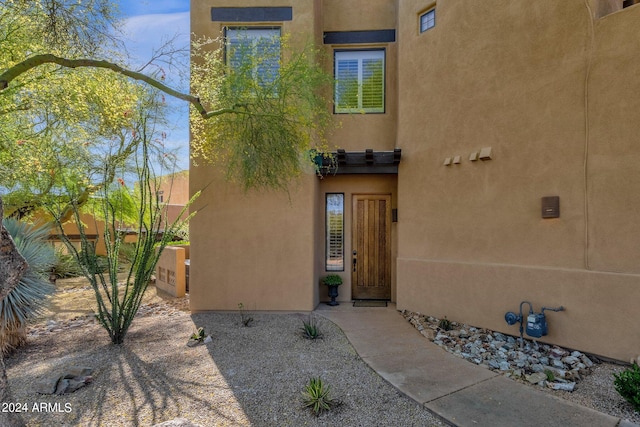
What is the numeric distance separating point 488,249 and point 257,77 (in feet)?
16.6

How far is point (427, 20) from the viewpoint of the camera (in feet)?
24.1

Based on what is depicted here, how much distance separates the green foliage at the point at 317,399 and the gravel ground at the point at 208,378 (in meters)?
0.07

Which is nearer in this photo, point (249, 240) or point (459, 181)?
point (459, 181)

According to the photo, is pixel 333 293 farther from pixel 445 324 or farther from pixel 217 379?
pixel 217 379

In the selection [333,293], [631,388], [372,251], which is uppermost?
[372,251]

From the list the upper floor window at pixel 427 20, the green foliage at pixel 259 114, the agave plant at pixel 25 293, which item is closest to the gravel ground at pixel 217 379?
the agave plant at pixel 25 293

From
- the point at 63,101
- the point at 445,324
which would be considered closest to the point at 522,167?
the point at 445,324

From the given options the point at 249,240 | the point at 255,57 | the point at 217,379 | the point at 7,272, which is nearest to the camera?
the point at 7,272

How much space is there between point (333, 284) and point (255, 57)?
502 cm

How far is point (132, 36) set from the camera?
5531mm

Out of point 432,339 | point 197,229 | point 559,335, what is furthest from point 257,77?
point 559,335

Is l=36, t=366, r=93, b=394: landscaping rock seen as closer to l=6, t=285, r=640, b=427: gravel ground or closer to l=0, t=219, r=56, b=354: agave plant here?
l=6, t=285, r=640, b=427: gravel ground

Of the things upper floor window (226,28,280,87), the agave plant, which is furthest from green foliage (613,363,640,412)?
the agave plant

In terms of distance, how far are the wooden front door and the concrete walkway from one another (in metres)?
2.23
